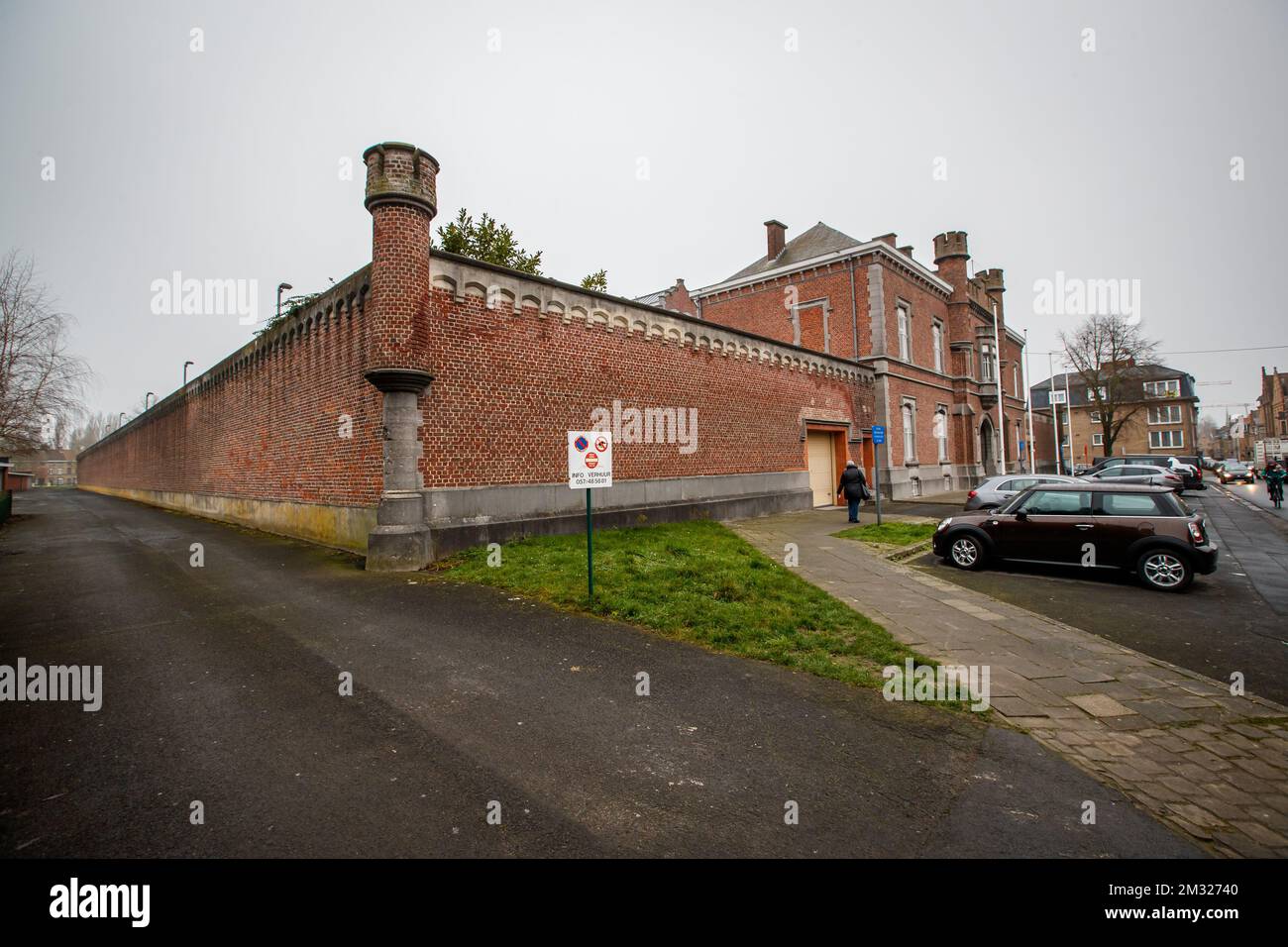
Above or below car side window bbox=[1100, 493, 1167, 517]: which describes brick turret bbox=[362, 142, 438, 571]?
above

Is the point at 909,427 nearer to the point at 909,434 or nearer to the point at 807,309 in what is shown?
the point at 909,434

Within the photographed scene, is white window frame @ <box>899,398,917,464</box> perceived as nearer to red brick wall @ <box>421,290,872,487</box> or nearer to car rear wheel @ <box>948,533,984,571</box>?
red brick wall @ <box>421,290,872,487</box>

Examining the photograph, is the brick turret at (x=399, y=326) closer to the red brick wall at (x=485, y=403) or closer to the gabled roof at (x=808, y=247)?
the red brick wall at (x=485, y=403)

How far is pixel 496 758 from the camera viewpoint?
146 inches

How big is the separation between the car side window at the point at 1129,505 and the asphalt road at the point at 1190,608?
1.13 m

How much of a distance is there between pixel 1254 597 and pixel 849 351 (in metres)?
20.2

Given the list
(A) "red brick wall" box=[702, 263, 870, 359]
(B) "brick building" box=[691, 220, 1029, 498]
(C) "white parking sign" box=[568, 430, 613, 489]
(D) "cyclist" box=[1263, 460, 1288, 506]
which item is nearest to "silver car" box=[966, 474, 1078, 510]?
(B) "brick building" box=[691, 220, 1029, 498]

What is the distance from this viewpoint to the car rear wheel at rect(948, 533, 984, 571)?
1068 centimetres

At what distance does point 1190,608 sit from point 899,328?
73.1 ft

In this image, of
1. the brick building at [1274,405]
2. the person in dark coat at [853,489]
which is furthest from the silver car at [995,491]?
the brick building at [1274,405]

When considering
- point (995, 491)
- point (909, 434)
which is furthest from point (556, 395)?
point (909, 434)
